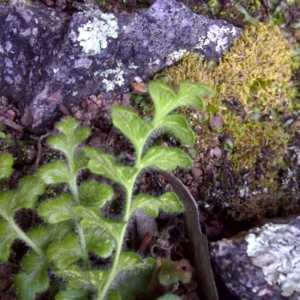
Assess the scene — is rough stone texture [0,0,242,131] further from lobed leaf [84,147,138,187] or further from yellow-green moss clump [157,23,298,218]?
lobed leaf [84,147,138,187]

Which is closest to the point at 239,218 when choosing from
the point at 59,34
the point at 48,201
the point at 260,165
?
the point at 260,165

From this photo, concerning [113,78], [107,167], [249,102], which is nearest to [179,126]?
[107,167]

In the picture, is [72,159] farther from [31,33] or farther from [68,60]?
[31,33]

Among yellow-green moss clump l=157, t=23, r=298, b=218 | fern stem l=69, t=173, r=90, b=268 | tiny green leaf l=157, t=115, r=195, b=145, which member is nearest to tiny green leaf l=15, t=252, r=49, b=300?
fern stem l=69, t=173, r=90, b=268

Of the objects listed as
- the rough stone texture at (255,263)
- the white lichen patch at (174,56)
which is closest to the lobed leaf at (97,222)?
the rough stone texture at (255,263)

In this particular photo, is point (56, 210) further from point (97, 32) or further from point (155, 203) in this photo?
point (97, 32)
